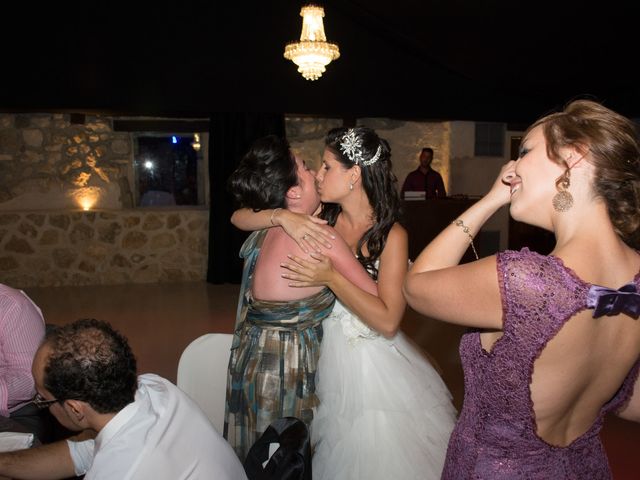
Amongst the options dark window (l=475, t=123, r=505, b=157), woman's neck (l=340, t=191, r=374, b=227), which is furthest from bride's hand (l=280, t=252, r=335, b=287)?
dark window (l=475, t=123, r=505, b=157)

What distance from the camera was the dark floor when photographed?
10.3 ft

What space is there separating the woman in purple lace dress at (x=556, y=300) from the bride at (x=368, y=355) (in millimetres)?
648

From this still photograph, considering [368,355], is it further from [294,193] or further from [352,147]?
[352,147]

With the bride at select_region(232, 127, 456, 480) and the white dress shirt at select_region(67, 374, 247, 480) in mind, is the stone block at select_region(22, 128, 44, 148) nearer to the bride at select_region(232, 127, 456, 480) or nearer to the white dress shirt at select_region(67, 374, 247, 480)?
the bride at select_region(232, 127, 456, 480)

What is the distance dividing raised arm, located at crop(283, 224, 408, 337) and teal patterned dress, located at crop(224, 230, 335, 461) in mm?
113

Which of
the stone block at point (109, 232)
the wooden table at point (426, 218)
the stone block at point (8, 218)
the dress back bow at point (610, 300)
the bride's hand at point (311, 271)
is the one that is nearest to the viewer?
the dress back bow at point (610, 300)

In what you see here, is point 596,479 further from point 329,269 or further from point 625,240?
point 329,269

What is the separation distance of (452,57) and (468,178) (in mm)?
2242

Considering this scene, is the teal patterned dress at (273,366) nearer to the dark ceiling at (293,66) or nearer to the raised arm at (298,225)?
the raised arm at (298,225)

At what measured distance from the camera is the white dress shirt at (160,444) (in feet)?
3.66

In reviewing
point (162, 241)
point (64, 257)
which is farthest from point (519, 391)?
point (64, 257)

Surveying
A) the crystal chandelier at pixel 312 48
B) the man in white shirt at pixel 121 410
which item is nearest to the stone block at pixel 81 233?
the crystal chandelier at pixel 312 48

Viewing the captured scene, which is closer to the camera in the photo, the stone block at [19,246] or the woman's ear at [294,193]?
the woman's ear at [294,193]

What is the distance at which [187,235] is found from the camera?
6.96 m
